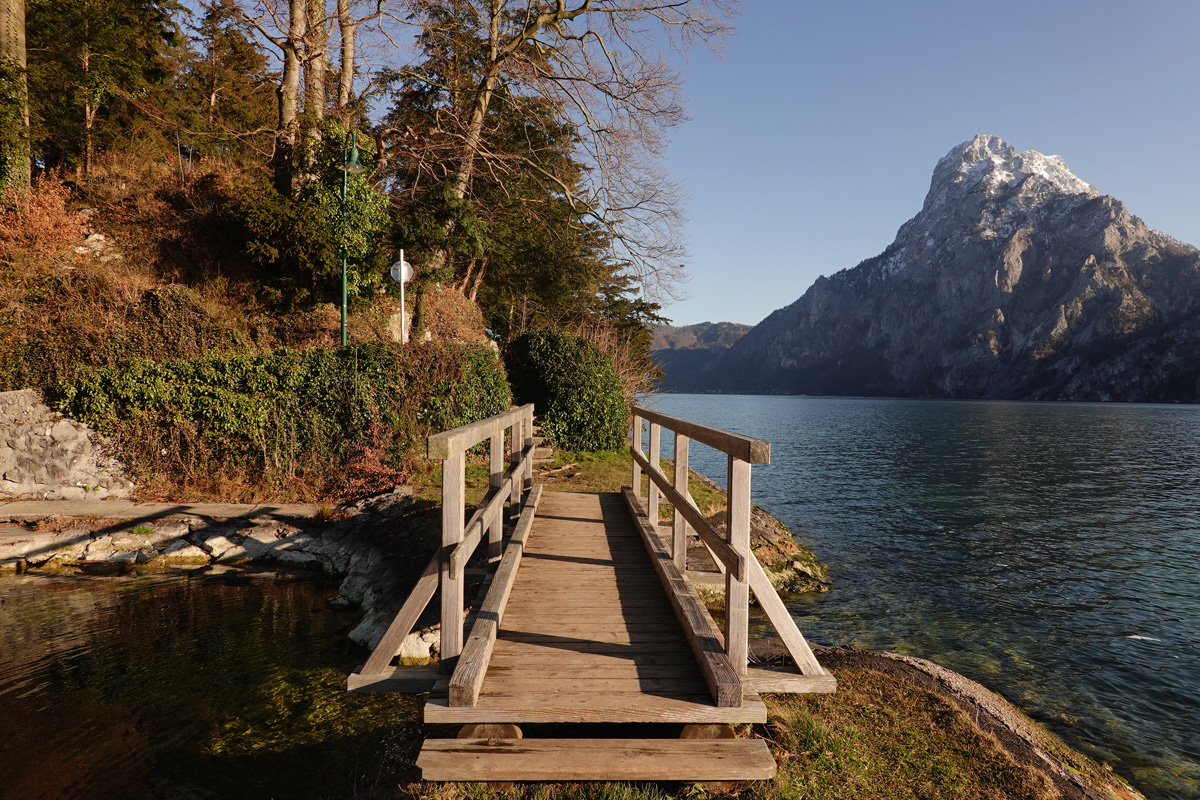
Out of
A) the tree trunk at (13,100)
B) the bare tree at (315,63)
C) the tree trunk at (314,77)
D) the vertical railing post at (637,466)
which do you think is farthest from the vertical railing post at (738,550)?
the tree trunk at (13,100)

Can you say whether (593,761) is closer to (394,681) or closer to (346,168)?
(394,681)

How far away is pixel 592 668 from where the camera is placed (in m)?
3.85

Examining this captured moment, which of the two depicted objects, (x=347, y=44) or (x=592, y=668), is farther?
(x=347, y=44)

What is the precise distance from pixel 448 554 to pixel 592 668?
47.7 inches

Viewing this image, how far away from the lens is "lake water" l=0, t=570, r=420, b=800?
429 centimetres

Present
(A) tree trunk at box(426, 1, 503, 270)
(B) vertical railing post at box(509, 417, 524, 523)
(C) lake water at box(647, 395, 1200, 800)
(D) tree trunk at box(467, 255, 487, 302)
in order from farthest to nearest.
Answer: (D) tree trunk at box(467, 255, 487, 302), (A) tree trunk at box(426, 1, 503, 270), (B) vertical railing post at box(509, 417, 524, 523), (C) lake water at box(647, 395, 1200, 800)

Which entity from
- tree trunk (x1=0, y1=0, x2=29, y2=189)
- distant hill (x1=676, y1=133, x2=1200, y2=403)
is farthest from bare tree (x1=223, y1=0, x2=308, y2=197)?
distant hill (x1=676, y1=133, x2=1200, y2=403)

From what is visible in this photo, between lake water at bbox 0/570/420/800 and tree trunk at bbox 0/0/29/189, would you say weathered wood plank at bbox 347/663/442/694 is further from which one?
tree trunk at bbox 0/0/29/189

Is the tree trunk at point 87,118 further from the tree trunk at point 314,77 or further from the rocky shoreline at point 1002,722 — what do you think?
the rocky shoreline at point 1002,722

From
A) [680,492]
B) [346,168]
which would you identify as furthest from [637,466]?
[346,168]

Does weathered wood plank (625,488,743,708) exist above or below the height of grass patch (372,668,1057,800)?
above

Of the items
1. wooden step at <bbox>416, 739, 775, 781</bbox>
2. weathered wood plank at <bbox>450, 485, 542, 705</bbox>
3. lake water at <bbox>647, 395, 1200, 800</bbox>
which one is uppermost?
weathered wood plank at <bbox>450, 485, 542, 705</bbox>

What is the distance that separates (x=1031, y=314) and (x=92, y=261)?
18496 centimetres

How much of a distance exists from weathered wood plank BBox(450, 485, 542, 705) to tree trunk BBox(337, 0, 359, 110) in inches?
651
